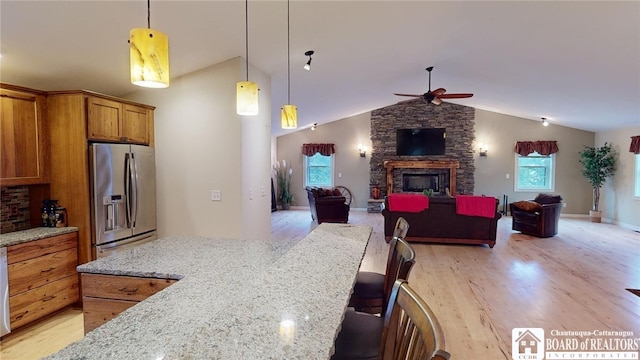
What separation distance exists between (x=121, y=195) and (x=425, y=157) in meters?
8.12

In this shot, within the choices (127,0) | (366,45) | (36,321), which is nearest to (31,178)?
(36,321)

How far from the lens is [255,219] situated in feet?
14.1

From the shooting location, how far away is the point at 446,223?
5895mm

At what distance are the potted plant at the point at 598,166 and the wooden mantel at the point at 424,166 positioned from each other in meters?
2.93

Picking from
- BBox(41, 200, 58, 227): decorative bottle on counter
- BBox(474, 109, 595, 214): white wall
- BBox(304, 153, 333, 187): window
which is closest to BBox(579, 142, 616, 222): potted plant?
BBox(474, 109, 595, 214): white wall

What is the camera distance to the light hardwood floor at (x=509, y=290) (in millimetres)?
2756

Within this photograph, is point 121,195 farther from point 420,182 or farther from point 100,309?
point 420,182

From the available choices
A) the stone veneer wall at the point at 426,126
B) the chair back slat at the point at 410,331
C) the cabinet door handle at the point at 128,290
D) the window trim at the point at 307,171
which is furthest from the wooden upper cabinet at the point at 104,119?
the stone veneer wall at the point at 426,126

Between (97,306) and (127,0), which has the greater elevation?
(127,0)

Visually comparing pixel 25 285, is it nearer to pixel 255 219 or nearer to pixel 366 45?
pixel 255 219

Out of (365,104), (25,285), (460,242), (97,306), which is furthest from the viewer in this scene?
(365,104)

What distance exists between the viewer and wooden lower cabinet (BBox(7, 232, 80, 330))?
2711mm

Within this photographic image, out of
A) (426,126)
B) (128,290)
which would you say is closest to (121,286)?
(128,290)

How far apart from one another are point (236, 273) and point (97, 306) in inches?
32.9
